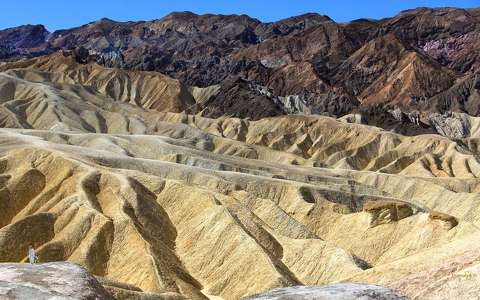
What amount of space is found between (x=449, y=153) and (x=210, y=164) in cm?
6414

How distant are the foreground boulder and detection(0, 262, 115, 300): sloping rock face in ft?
15.8

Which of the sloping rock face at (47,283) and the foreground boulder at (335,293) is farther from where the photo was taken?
the sloping rock face at (47,283)

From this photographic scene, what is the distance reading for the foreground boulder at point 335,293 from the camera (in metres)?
12.0

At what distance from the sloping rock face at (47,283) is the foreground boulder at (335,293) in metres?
4.82

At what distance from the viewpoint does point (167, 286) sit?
132 feet

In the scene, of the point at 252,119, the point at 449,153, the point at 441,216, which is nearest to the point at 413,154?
the point at 449,153

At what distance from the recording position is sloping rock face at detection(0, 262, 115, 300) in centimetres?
1385

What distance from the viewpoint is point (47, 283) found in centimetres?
1538

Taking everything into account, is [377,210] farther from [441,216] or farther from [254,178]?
[254,178]

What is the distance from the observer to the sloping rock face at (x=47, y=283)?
13852mm

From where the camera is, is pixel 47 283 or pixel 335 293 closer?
pixel 335 293

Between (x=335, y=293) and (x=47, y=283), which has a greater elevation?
(x=47, y=283)

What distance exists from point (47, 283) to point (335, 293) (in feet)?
23.3

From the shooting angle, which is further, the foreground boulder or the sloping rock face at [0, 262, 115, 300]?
the sloping rock face at [0, 262, 115, 300]
